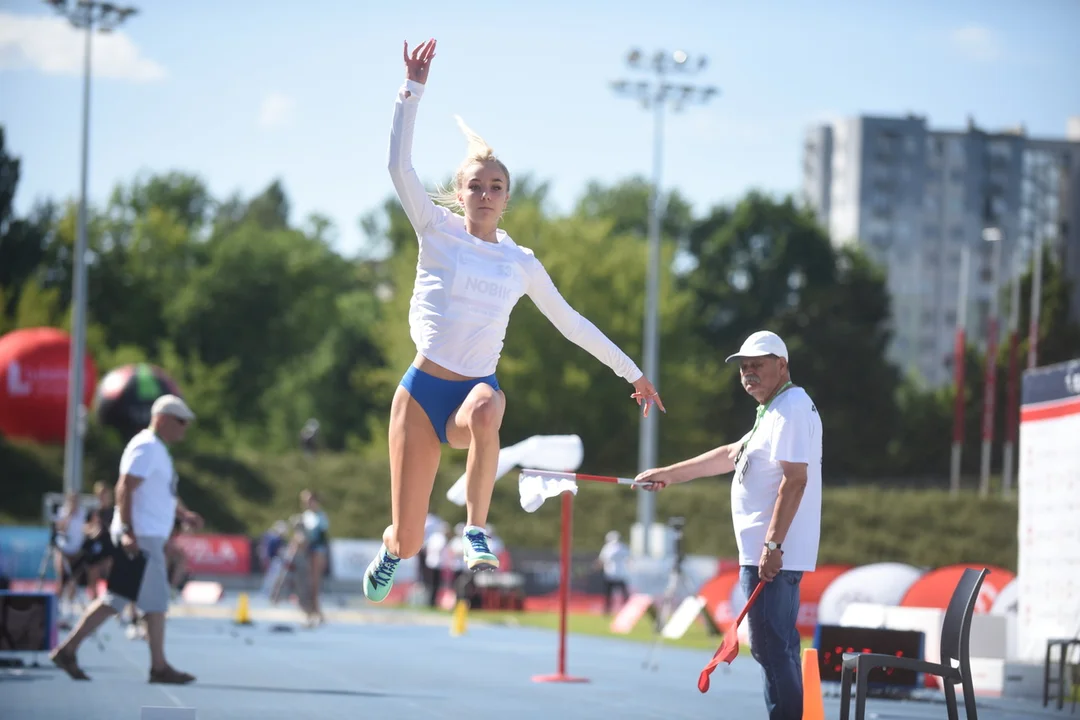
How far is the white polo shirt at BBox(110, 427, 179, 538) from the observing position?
1266cm

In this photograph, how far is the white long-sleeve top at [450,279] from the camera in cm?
766

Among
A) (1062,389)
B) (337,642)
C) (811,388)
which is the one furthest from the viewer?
(811,388)

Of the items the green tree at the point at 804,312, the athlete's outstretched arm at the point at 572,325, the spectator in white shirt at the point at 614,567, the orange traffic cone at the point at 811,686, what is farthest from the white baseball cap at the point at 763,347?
the green tree at the point at 804,312

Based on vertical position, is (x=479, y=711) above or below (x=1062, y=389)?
below

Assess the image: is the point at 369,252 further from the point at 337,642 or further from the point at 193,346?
the point at 337,642

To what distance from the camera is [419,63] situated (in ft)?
25.3

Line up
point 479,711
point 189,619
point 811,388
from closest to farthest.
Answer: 1. point 479,711
2. point 189,619
3. point 811,388

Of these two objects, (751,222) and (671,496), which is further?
(751,222)

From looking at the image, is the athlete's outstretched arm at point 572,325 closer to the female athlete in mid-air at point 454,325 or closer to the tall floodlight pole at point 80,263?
the female athlete in mid-air at point 454,325

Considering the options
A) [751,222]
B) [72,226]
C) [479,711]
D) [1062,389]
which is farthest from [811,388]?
[479,711]

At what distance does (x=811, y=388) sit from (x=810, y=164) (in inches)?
1618

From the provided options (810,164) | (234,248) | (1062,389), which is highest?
(810,164)

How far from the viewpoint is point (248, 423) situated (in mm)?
66188

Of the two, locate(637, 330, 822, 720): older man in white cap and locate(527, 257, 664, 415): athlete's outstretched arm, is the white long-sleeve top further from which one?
locate(637, 330, 822, 720): older man in white cap
